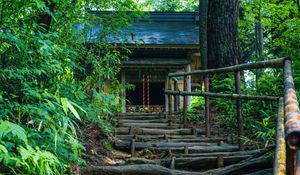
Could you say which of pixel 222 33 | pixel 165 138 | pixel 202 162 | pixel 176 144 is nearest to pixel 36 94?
pixel 202 162

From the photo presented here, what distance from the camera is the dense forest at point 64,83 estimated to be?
2.61 metres

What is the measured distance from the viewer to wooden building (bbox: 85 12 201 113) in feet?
44.8

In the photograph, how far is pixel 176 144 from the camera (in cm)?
507

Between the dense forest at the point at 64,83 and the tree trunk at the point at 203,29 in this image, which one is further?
the tree trunk at the point at 203,29

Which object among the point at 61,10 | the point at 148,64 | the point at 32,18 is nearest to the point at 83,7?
the point at 61,10

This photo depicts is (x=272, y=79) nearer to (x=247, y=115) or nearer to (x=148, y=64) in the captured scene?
(x=247, y=115)

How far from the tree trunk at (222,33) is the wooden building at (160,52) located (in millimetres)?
4297

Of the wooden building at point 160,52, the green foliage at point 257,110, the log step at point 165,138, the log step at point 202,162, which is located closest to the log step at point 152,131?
the log step at point 165,138

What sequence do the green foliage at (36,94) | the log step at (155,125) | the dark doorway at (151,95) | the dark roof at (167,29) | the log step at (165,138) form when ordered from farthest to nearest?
the dark doorway at (151,95)
the dark roof at (167,29)
the log step at (155,125)
the log step at (165,138)
the green foliage at (36,94)

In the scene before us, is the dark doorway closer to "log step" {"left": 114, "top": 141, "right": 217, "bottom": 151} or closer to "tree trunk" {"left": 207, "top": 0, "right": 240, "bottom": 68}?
"tree trunk" {"left": 207, "top": 0, "right": 240, "bottom": 68}

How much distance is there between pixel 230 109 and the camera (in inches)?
258

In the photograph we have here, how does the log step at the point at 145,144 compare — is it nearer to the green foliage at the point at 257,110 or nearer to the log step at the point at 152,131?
the green foliage at the point at 257,110

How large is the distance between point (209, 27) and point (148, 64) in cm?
572

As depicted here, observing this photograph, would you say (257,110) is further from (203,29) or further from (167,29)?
(167,29)
